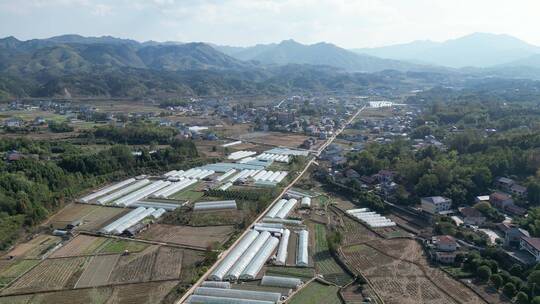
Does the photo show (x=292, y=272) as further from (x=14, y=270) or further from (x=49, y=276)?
(x=14, y=270)

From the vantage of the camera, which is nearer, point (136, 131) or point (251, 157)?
point (251, 157)

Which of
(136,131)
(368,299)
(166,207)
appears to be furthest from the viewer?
Answer: (136,131)

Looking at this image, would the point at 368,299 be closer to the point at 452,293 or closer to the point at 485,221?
the point at 452,293

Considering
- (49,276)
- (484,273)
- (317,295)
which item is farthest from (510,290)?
(49,276)

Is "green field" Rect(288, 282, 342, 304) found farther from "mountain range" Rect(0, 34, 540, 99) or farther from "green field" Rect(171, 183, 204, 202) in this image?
"mountain range" Rect(0, 34, 540, 99)

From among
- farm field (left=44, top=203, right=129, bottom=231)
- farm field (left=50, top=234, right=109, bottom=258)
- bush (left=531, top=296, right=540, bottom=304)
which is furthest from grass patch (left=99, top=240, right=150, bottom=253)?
bush (left=531, top=296, right=540, bottom=304)

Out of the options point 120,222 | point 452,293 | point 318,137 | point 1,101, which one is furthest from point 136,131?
point 1,101

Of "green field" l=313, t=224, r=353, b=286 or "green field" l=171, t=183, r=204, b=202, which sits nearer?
"green field" l=313, t=224, r=353, b=286
